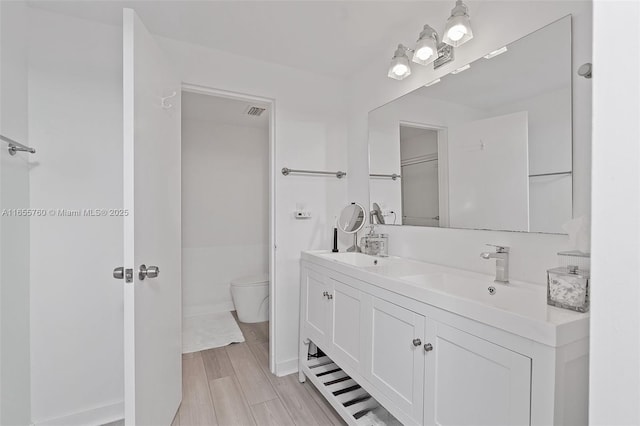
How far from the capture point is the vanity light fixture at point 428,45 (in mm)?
1601

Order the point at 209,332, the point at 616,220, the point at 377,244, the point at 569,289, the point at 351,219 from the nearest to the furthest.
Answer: the point at 616,220 → the point at 569,289 → the point at 377,244 → the point at 351,219 → the point at 209,332

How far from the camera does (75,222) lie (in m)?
1.73

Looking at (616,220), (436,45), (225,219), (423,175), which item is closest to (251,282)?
(225,219)

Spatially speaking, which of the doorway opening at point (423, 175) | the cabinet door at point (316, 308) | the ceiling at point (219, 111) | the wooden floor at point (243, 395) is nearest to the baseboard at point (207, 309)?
the wooden floor at point (243, 395)

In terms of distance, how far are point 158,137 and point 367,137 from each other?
1427 mm

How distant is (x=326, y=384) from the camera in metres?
1.86

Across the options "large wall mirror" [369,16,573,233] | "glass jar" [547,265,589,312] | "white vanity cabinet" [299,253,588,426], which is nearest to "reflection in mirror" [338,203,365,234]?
"large wall mirror" [369,16,573,233]

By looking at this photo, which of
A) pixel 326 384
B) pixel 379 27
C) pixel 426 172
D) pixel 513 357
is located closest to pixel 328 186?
pixel 426 172

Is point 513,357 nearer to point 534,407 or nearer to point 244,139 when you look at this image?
point 534,407

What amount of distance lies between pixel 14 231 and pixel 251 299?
207cm

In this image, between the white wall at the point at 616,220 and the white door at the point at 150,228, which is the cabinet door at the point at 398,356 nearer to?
the white wall at the point at 616,220

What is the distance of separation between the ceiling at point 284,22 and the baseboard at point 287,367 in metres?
2.29

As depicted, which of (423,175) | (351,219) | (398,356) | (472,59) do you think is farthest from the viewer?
(351,219)

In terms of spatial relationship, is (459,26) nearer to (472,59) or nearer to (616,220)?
(472,59)
